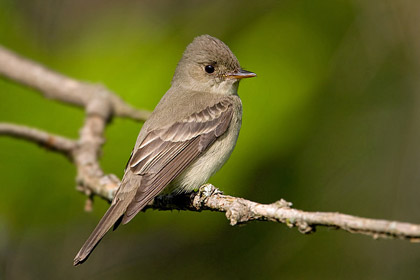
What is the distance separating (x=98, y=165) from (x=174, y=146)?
60 cm

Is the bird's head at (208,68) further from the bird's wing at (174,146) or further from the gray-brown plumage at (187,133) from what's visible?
the bird's wing at (174,146)

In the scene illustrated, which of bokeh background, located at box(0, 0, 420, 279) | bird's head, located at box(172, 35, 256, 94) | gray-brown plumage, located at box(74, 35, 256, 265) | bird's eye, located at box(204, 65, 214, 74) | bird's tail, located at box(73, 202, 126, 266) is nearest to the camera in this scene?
bird's tail, located at box(73, 202, 126, 266)

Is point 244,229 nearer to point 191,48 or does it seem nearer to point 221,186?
point 221,186

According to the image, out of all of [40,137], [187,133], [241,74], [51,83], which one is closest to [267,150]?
[187,133]

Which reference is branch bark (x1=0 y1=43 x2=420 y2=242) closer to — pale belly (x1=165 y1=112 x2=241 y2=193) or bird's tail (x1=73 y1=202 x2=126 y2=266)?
pale belly (x1=165 y1=112 x2=241 y2=193)

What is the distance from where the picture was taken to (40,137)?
407 centimetres

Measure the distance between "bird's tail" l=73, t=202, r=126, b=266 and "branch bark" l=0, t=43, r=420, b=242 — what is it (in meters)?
0.28

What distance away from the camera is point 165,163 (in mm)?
3662

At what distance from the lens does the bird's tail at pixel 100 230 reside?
Result: 3.05 meters

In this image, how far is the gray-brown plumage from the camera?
3.39 m

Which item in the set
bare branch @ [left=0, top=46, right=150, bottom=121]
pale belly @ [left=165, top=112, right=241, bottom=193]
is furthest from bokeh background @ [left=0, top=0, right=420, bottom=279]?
bare branch @ [left=0, top=46, right=150, bottom=121]

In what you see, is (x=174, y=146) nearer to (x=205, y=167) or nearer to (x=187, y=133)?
(x=187, y=133)

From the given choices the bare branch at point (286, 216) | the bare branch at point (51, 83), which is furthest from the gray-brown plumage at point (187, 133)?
the bare branch at point (51, 83)

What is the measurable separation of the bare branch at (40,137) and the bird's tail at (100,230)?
991mm
